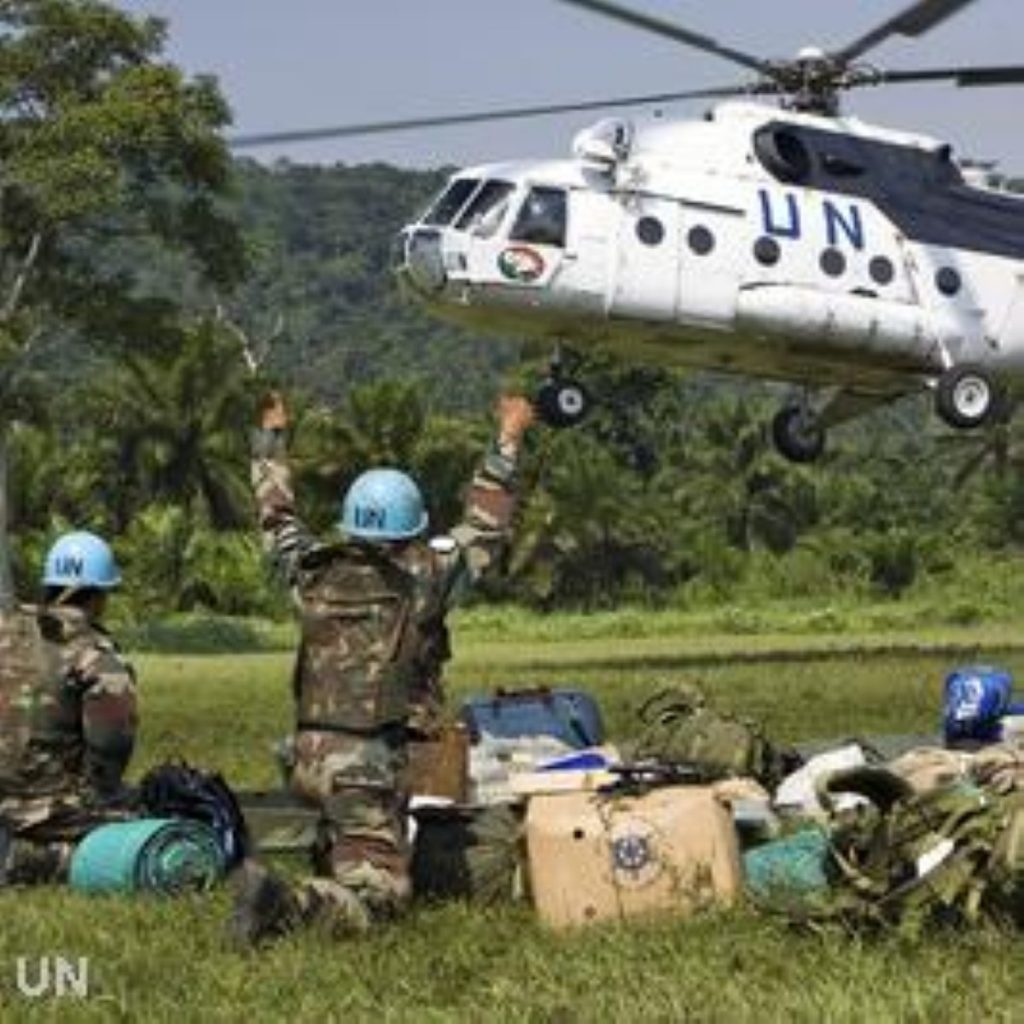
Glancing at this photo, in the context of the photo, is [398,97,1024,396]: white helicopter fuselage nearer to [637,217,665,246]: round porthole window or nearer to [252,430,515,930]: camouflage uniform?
[637,217,665,246]: round porthole window

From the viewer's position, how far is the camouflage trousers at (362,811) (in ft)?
20.4

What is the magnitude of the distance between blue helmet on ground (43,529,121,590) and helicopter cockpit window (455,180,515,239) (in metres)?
12.2

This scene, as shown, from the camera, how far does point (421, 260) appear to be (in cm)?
1944

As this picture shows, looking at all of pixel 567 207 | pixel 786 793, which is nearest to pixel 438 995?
pixel 786 793

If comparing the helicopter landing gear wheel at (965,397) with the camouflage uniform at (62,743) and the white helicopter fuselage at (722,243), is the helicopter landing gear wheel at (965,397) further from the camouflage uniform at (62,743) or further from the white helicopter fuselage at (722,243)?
the camouflage uniform at (62,743)

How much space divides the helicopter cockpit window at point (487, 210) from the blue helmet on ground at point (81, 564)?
1224 cm

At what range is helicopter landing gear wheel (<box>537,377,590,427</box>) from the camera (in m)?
21.3

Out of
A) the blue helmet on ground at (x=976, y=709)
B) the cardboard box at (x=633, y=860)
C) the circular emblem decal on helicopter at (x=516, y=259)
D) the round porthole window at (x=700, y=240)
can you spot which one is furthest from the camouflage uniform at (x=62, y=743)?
the round porthole window at (x=700, y=240)

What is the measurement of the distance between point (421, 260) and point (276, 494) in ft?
41.8

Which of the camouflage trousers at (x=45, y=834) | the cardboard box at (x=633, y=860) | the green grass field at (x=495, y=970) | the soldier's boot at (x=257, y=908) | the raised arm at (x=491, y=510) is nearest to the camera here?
the green grass field at (x=495, y=970)

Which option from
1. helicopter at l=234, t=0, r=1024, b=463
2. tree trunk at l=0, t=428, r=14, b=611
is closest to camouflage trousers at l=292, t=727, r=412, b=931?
helicopter at l=234, t=0, r=1024, b=463

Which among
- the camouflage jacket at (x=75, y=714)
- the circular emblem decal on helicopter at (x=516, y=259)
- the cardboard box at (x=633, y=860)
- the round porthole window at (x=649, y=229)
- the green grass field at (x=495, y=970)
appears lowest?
the green grass field at (x=495, y=970)

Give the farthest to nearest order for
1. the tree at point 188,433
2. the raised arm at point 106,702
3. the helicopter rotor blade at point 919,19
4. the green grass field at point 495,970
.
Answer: the tree at point 188,433 → the helicopter rotor blade at point 919,19 → the raised arm at point 106,702 → the green grass field at point 495,970

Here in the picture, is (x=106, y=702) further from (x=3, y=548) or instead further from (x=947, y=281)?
(x=3, y=548)
